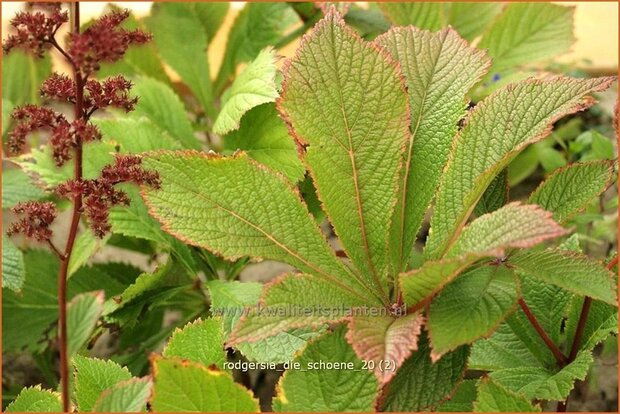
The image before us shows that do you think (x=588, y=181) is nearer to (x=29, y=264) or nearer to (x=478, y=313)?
(x=478, y=313)

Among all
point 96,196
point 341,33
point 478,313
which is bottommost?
point 478,313

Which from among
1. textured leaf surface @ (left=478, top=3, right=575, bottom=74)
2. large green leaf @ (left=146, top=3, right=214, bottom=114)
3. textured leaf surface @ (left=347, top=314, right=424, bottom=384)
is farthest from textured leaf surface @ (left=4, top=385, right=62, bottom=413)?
textured leaf surface @ (left=478, top=3, right=575, bottom=74)

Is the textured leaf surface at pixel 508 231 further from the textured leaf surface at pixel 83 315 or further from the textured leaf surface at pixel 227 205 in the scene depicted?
the textured leaf surface at pixel 83 315

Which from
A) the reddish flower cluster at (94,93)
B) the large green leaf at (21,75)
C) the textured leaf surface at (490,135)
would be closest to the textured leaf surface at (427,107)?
the textured leaf surface at (490,135)

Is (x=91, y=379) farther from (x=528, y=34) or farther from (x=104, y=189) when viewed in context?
(x=528, y=34)

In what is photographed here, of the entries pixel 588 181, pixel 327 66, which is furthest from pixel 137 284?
pixel 588 181
